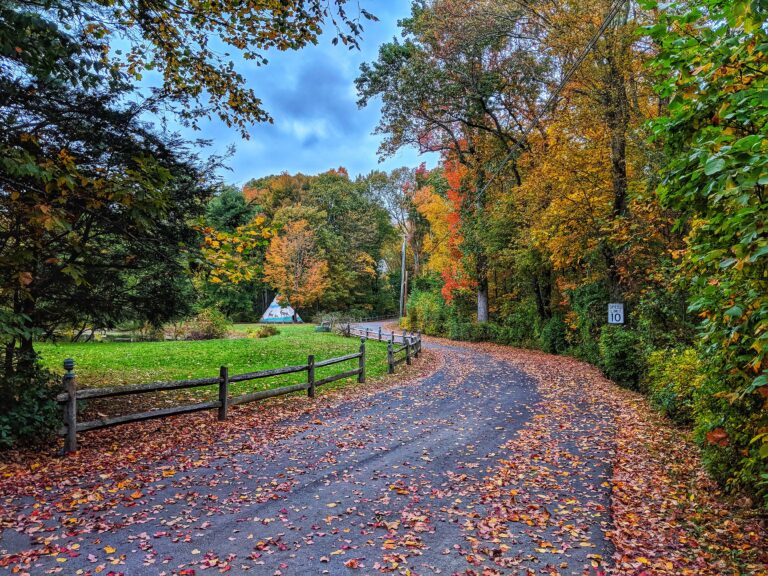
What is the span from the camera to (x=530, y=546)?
3.98 m

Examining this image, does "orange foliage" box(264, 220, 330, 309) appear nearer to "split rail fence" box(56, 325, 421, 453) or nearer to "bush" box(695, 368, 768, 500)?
"split rail fence" box(56, 325, 421, 453)

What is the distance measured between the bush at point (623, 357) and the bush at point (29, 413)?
39.6 ft

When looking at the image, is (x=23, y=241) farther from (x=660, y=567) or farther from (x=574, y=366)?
(x=574, y=366)

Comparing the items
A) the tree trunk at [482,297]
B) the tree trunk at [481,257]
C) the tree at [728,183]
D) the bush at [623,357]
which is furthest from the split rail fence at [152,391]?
the tree trunk at [482,297]

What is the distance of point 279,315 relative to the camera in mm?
48375

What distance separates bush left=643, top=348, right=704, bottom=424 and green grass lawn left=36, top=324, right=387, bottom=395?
7.66 metres

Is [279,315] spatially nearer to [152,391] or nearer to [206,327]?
[206,327]

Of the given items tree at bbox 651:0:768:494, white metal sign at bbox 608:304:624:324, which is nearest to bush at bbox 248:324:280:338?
white metal sign at bbox 608:304:624:324

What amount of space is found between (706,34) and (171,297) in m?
8.90

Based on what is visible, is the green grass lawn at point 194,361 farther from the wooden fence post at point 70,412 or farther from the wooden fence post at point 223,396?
the wooden fence post at point 70,412

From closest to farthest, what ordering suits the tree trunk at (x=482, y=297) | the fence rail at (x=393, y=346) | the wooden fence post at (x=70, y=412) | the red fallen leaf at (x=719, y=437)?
the red fallen leaf at (x=719, y=437), the wooden fence post at (x=70, y=412), the fence rail at (x=393, y=346), the tree trunk at (x=482, y=297)

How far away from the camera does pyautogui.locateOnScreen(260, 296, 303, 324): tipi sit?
47750 millimetres

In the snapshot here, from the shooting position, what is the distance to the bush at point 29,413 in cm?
586

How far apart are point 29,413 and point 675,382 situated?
33.3 feet
